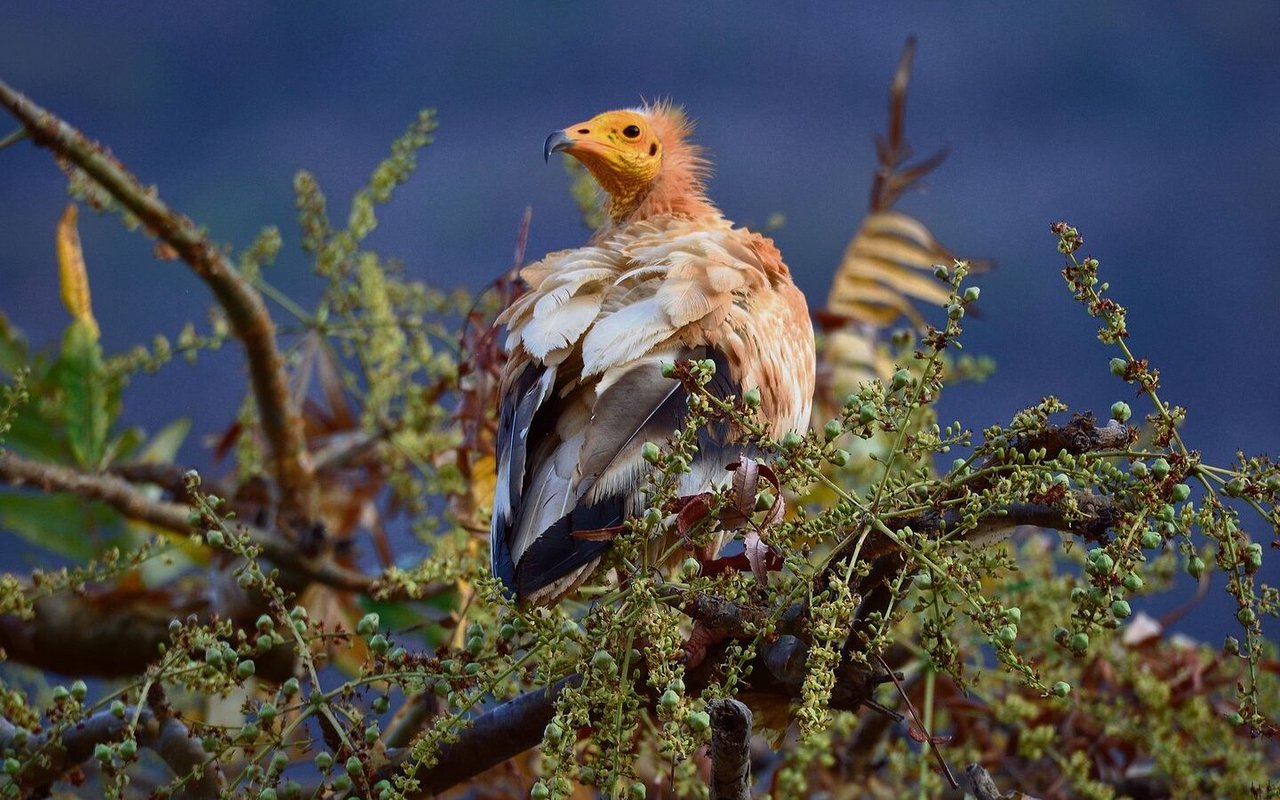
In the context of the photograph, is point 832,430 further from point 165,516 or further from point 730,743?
point 165,516

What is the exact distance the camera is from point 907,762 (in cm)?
172

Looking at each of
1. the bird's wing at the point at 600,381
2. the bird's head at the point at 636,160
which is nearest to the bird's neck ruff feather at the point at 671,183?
the bird's head at the point at 636,160

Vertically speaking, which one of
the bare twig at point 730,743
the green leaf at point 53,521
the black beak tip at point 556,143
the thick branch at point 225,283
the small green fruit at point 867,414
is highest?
the black beak tip at point 556,143

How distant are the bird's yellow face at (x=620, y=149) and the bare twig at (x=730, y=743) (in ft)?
4.25

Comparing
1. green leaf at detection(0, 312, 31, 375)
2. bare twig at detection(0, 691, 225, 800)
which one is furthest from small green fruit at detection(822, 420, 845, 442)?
green leaf at detection(0, 312, 31, 375)

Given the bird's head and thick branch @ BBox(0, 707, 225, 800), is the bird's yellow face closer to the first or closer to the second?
the bird's head

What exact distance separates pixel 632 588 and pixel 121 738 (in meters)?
0.57

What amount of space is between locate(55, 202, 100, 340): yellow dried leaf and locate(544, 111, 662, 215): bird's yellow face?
801 millimetres

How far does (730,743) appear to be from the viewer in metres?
0.90

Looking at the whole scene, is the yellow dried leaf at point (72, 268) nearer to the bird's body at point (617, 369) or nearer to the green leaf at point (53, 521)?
the green leaf at point (53, 521)

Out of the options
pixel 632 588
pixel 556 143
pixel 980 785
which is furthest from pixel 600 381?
pixel 556 143

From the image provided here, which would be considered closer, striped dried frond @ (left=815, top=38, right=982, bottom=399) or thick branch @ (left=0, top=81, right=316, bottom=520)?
thick branch @ (left=0, top=81, right=316, bottom=520)

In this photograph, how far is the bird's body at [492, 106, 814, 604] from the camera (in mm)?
1290

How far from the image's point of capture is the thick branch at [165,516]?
197 centimetres
